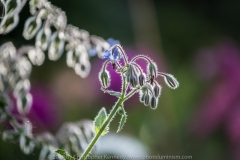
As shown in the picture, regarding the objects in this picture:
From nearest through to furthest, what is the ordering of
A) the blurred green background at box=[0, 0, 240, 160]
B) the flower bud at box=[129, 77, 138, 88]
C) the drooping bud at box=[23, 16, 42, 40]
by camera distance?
the flower bud at box=[129, 77, 138, 88]
the drooping bud at box=[23, 16, 42, 40]
the blurred green background at box=[0, 0, 240, 160]

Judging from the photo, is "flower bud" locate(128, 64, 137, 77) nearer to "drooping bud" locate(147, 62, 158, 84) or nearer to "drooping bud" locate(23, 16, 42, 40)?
"drooping bud" locate(147, 62, 158, 84)

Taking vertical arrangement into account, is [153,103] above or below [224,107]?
below

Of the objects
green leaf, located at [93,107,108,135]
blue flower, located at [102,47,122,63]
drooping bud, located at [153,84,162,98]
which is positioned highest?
blue flower, located at [102,47,122,63]

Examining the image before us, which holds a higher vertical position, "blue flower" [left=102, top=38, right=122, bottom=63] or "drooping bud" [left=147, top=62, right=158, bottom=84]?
"blue flower" [left=102, top=38, right=122, bottom=63]

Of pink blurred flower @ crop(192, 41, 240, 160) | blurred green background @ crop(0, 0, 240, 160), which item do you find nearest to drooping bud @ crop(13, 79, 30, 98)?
blurred green background @ crop(0, 0, 240, 160)

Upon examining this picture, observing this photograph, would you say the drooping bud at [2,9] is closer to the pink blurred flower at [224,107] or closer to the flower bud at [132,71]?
the flower bud at [132,71]

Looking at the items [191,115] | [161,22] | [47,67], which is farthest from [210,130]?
[161,22]

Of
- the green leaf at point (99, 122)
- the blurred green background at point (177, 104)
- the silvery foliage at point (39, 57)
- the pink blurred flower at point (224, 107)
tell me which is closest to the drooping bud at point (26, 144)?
the silvery foliage at point (39, 57)

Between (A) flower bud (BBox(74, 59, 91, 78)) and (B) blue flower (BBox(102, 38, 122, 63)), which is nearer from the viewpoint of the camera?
(B) blue flower (BBox(102, 38, 122, 63))

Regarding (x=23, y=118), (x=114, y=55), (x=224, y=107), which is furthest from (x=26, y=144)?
(x=224, y=107)

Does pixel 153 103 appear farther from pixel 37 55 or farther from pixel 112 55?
pixel 37 55
